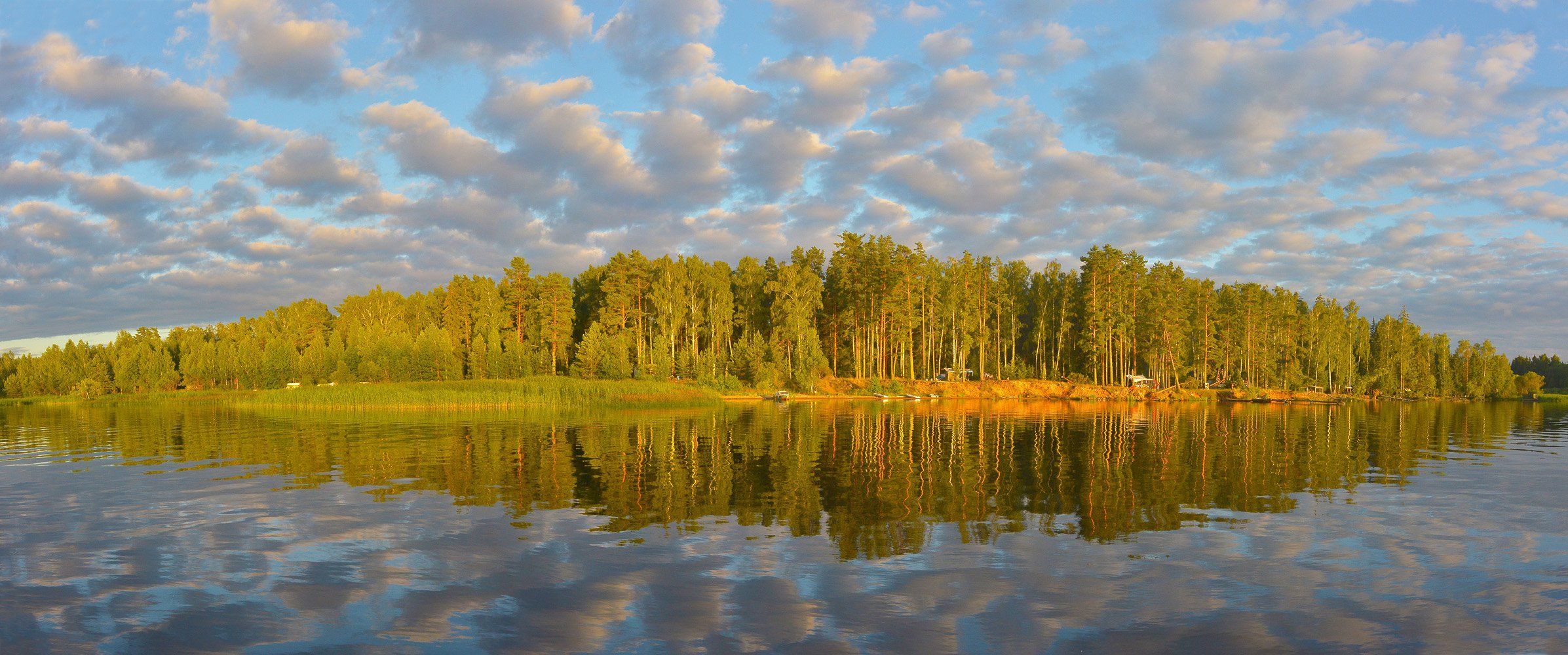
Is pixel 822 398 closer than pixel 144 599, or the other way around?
pixel 144 599

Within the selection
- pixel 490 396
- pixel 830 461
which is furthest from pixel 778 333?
pixel 830 461

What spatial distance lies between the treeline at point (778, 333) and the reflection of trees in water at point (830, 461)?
4378 cm

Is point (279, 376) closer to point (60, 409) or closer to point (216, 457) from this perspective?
point (60, 409)

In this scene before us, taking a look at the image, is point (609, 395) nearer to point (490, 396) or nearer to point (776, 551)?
point (490, 396)

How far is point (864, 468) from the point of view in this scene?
99.6ft

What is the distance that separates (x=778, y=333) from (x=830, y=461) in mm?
79955

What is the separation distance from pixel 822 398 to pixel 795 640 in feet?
298

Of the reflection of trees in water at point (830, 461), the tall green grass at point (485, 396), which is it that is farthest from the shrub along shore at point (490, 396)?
the reflection of trees in water at point (830, 461)

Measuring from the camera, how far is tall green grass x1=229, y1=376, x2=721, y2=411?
7106 cm

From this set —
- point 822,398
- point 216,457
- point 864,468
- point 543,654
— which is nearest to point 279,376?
point 822,398

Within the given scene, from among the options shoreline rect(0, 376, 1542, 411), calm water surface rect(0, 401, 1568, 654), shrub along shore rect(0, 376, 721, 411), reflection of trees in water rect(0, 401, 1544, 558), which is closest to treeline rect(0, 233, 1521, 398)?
shoreline rect(0, 376, 1542, 411)

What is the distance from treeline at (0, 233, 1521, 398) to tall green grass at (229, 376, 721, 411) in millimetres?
16394

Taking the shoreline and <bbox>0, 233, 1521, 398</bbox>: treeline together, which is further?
<bbox>0, 233, 1521, 398</bbox>: treeline

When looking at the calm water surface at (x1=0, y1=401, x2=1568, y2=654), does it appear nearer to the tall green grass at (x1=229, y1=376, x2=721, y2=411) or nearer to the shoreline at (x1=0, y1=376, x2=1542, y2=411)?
the tall green grass at (x1=229, y1=376, x2=721, y2=411)
